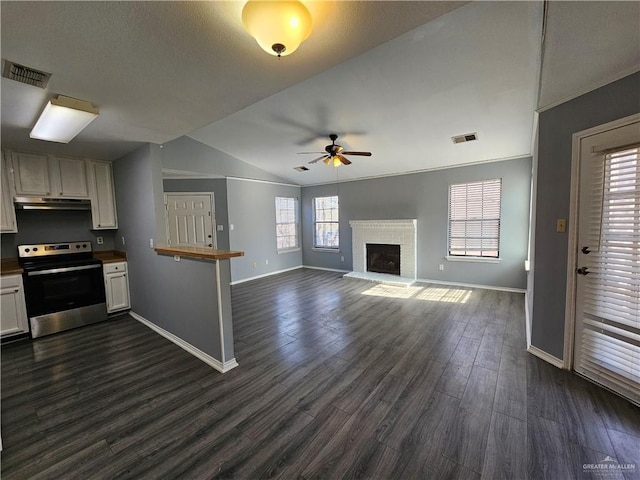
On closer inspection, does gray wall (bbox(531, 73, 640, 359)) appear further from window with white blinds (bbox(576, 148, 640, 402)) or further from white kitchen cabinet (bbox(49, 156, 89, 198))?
white kitchen cabinet (bbox(49, 156, 89, 198))

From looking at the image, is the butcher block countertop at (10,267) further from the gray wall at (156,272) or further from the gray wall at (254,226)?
the gray wall at (254,226)

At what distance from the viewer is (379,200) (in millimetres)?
6203

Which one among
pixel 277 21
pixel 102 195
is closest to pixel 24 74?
pixel 277 21

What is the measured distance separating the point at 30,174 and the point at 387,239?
19.4 ft

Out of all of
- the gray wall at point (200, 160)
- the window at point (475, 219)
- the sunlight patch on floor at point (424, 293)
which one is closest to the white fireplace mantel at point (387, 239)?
the sunlight patch on floor at point (424, 293)

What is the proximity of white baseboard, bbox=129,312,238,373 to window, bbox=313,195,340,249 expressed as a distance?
457 cm

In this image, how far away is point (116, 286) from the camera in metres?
3.92

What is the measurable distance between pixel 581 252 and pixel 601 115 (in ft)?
3.65

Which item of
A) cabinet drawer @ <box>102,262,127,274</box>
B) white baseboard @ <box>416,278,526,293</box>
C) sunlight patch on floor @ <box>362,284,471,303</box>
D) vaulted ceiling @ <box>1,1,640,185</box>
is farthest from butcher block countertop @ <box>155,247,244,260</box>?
white baseboard @ <box>416,278,526,293</box>

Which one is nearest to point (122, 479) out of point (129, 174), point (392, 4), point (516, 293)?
point (392, 4)

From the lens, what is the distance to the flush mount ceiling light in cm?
116

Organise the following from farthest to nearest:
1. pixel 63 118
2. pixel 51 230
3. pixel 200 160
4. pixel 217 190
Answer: pixel 217 190, pixel 200 160, pixel 51 230, pixel 63 118

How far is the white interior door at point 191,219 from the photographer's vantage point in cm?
543

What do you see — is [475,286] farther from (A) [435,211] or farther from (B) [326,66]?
(B) [326,66]
